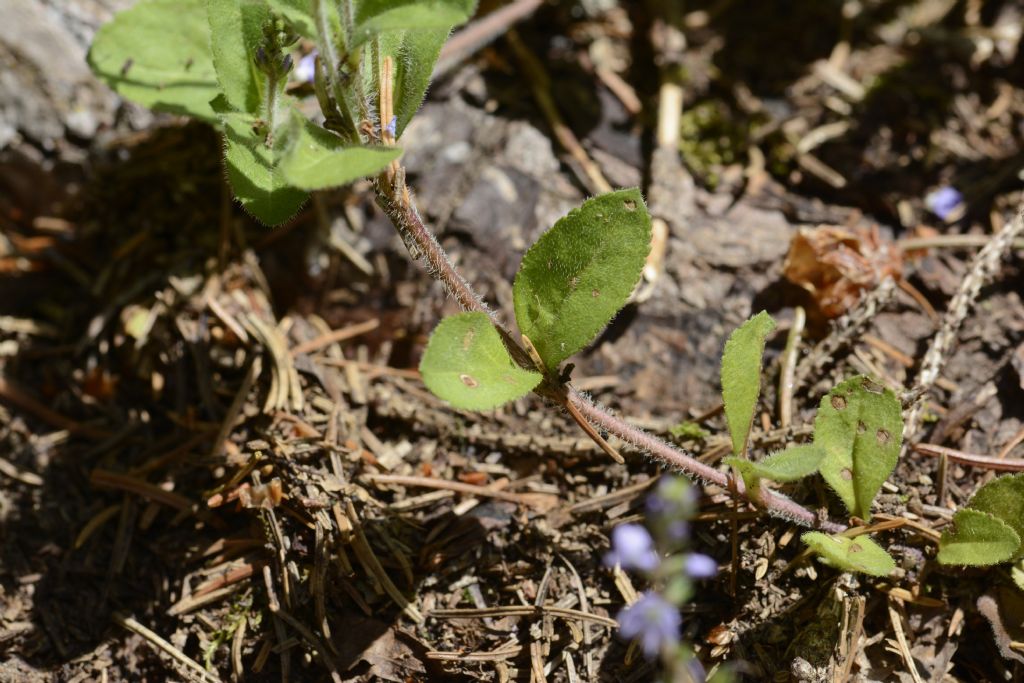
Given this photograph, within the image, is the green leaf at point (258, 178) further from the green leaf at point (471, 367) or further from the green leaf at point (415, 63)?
the green leaf at point (471, 367)

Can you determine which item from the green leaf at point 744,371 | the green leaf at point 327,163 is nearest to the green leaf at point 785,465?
the green leaf at point 744,371

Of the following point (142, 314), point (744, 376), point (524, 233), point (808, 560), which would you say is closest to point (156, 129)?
point (142, 314)

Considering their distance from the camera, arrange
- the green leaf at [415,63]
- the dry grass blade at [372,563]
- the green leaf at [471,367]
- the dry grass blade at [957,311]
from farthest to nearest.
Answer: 1. the dry grass blade at [957,311]
2. the dry grass blade at [372,563]
3. the green leaf at [415,63]
4. the green leaf at [471,367]

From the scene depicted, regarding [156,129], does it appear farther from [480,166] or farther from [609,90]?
[609,90]

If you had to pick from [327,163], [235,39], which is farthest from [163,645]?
[235,39]

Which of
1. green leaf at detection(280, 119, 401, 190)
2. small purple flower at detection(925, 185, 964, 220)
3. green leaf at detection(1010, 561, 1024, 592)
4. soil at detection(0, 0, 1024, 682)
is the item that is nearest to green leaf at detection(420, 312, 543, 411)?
green leaf at detection(280, 119, 401, 190)
